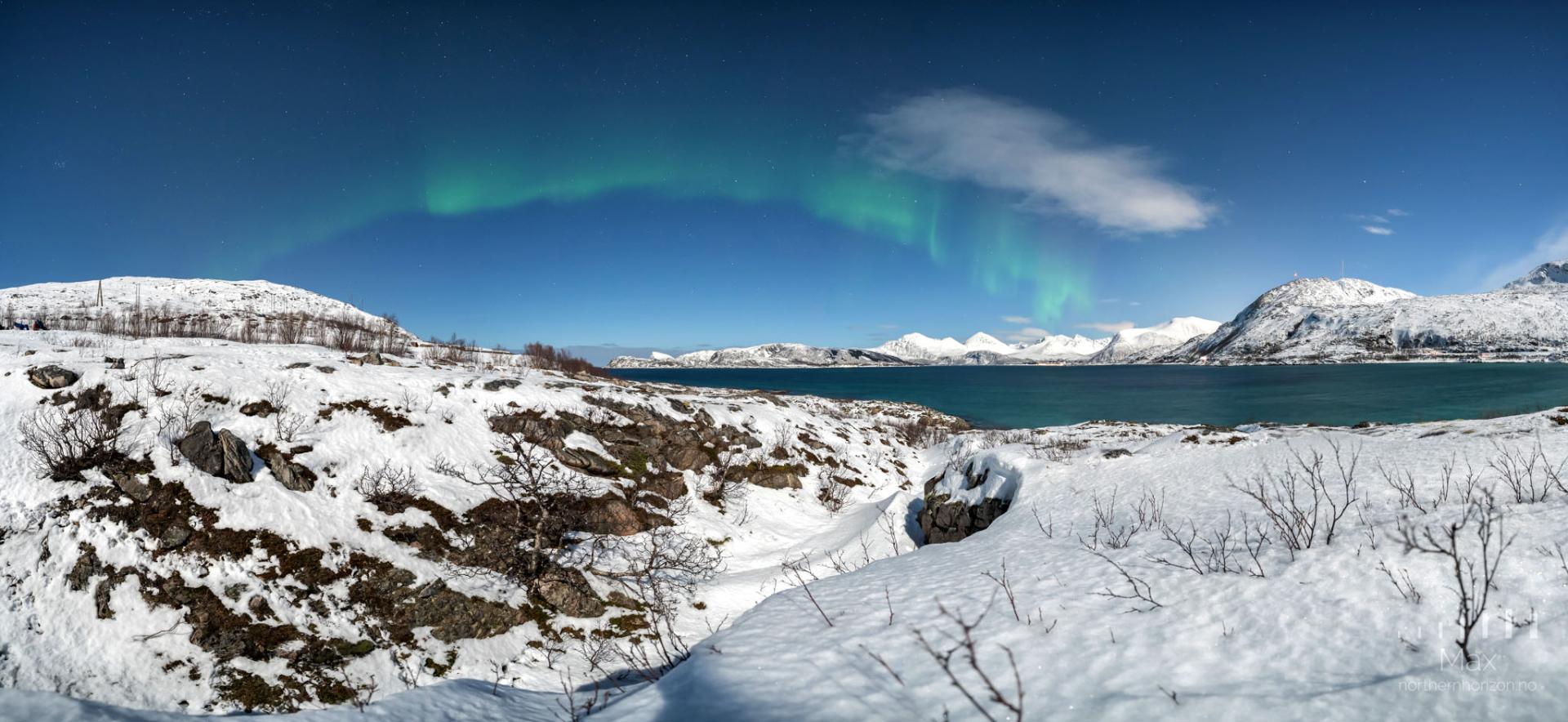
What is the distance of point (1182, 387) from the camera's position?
112m

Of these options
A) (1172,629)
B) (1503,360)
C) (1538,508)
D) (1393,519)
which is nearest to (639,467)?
(1172,629)

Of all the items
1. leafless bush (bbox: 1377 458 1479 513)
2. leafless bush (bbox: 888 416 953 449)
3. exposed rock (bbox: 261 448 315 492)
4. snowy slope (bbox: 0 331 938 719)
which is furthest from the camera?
leafless bush (bbox: 888 416 953 449)

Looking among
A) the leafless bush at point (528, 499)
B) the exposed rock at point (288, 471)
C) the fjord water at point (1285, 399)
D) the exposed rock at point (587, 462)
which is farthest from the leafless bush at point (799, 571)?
the fjord water at point (1285, 399)

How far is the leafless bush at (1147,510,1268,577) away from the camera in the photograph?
6383 millimetres

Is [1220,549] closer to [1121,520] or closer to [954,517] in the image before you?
[1121,520]

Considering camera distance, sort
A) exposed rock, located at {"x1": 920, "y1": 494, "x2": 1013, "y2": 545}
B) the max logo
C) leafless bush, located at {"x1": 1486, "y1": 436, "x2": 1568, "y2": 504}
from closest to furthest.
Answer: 1. the max logo
2. leafless bush, located at {"x1": 1486, "y1": 436, "x2": 1568, "y2": 504}
3. exposed rock, located at {"x1": 920, "y1": 494, "x2": 1013, "y2": 545}

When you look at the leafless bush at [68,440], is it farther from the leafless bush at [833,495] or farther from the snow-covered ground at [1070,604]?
the leafless bush at [833,495]

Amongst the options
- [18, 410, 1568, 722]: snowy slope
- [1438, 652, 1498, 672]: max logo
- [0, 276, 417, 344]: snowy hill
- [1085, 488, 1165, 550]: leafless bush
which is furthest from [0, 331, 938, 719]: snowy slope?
[0, 276, 417, 344]: snowy hill

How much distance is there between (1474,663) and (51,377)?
2453cm

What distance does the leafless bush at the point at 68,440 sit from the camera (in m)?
10.5

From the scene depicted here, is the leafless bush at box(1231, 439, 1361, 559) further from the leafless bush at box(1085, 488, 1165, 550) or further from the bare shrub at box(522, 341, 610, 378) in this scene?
the bare shrub at box(522, 341, 610, 378)

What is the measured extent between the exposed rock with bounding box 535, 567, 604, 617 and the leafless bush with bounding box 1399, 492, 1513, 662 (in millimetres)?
12014

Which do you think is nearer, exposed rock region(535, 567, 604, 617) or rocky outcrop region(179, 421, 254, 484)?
exposed rock region(535, 567, 604, 617)

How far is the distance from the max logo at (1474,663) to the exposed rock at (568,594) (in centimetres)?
1187
